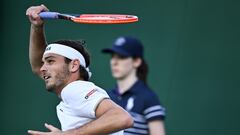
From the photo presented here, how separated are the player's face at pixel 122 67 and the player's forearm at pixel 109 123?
145cm

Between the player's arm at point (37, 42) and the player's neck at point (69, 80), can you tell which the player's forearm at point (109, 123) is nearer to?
the player's neck at point (69, 80)

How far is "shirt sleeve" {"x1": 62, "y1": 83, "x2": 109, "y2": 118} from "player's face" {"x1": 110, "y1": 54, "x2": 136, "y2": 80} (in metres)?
1.28

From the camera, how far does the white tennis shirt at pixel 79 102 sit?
3.64 metres

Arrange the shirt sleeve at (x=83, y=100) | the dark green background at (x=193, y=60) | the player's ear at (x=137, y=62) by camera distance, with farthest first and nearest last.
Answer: the dark green background at (x=193, y=60), the player's ear at (x=137, y=62), the shirt sleeve at (x=83, y=100)

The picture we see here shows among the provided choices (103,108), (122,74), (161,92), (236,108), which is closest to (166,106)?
(161,92)

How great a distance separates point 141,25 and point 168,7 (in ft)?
0.94

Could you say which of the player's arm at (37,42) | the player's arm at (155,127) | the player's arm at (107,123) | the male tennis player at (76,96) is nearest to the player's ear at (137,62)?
the player's arm at (155,127)

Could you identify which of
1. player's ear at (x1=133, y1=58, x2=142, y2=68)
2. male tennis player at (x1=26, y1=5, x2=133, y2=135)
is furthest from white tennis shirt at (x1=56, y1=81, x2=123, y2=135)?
player's ear at (x1=133, y1=58, x2=142, y2=68)

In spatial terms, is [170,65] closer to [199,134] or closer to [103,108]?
[199,134]

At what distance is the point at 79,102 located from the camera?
3662mm

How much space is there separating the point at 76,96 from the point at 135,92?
4.18 feet

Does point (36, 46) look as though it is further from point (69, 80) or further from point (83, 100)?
point (83, 100)

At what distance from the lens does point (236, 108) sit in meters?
6.34

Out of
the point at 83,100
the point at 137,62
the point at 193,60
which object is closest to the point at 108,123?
the point at 83,100
